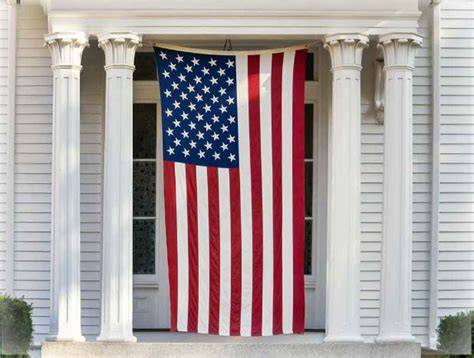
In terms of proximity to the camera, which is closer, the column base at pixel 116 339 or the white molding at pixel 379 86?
the column base at pixel 116 339

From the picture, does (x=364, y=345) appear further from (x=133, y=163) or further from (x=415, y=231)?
(x=133, y=163)

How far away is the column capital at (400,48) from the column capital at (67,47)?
375 centimetres

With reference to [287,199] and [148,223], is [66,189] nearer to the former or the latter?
[148,223]

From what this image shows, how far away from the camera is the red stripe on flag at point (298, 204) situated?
48.9ft

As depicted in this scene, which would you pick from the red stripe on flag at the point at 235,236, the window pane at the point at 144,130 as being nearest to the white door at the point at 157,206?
the window pane at the point at 144,130

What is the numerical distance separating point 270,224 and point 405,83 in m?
2.44

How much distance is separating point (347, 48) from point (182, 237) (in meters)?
3.14

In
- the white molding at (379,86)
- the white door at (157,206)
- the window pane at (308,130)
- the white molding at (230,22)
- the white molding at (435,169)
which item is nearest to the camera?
the white molding at (230,22)

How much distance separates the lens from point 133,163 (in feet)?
53.6

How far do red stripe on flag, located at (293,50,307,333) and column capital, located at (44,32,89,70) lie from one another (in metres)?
2.73

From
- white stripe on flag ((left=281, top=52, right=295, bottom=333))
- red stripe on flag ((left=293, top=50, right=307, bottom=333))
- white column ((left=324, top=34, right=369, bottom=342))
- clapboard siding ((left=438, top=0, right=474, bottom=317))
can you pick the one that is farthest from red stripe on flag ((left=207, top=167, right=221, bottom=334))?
clapboard siding ((left=438, top=0, right=474, bottom=317))

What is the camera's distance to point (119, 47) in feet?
48.2

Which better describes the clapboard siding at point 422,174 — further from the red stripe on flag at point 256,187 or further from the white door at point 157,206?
the red stripe on flag at point 256,187

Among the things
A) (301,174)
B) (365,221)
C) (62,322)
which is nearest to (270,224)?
(301,174)
